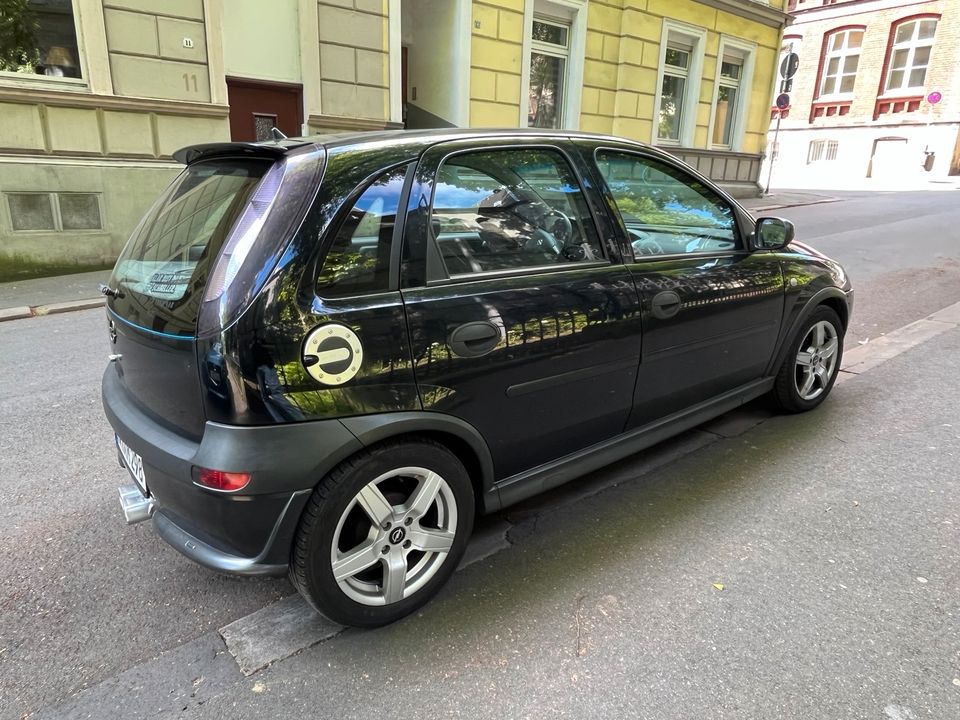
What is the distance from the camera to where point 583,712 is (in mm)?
1979

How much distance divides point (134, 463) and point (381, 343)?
114 cm

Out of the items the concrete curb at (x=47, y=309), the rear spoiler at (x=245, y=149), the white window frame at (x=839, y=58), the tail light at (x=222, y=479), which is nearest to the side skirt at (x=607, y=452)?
the tail light at (x=222, y=479)

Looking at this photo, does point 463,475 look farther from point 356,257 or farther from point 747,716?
point 747,716

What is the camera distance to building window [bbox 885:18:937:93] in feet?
97.6

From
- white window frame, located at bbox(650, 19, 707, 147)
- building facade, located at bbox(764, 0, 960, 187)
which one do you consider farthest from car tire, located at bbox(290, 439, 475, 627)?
building facade, located at bbox(764, 0, 960, 187)

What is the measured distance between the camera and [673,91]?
1656 cm

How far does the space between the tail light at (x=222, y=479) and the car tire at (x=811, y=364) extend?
126 inches

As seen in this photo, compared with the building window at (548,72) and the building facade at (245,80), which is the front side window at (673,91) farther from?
the building window at (548,72)

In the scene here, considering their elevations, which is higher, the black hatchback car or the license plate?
the black hatchback car

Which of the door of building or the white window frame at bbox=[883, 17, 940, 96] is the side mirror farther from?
the white window frame at bbox=[883, 17, 940, 96]

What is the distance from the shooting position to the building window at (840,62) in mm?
31953

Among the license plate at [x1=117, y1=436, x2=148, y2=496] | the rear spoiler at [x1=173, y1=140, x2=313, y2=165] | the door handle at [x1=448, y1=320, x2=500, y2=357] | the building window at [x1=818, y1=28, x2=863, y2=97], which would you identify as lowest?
the license plate at [x1=117, y1=436, x2=148, y2=496]

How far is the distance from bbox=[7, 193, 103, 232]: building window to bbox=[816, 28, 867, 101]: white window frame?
34.8 meters

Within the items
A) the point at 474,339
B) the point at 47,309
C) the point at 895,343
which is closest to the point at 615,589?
the point at 474,339
